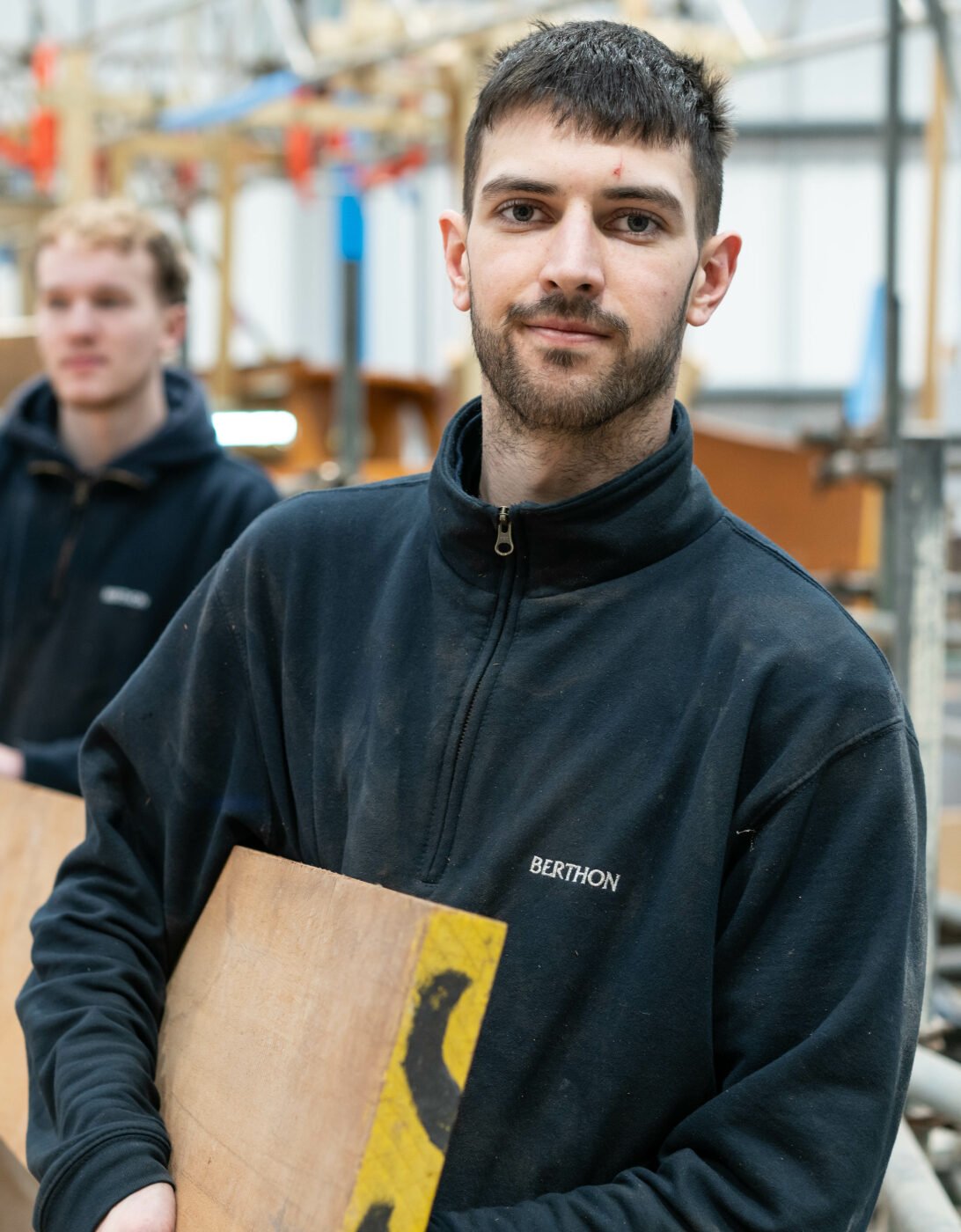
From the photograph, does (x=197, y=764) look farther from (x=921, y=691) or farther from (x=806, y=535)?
(x=806, y=535)

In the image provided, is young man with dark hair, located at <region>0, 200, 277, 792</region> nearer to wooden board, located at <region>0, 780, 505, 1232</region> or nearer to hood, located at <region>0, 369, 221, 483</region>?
hood, located at <region>0, 369, 221, 483</region>

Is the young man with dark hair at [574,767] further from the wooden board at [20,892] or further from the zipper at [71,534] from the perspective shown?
the zipper at [71,534]

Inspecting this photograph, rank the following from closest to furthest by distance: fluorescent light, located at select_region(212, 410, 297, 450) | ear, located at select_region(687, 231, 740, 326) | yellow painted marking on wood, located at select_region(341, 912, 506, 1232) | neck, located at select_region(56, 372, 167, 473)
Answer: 1. yellow painted marking on wood, located at select_region(341, 912, 506, 1232)
2. ear, located at select_region(687, 231, 740, 326)
3. neck, located at select_region(56, 372, 167, 473)
4. fluorescent light, located at select_region(212, 410, 297, 450)

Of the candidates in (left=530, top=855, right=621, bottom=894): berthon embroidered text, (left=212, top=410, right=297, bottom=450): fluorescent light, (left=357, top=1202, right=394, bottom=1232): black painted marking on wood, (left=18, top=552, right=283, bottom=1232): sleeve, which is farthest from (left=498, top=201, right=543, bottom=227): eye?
(left=212, top=410, right=297, bottom=450): fluorescent light

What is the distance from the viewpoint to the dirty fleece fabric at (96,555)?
2438 mm

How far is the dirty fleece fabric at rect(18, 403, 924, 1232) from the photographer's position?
1.08 meters

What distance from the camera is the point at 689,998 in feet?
3.67

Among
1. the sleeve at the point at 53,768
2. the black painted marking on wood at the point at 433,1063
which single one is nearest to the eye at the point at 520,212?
the black painted marking on wood at the point at 433,1063

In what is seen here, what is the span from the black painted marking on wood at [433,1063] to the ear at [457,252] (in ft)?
2.14

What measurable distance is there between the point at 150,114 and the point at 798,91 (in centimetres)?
857

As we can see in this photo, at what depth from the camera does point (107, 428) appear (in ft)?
8.43

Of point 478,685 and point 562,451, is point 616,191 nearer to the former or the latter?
point 562,451

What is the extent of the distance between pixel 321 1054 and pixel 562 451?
538mm

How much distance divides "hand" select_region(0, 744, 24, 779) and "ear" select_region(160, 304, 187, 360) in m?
0.84
